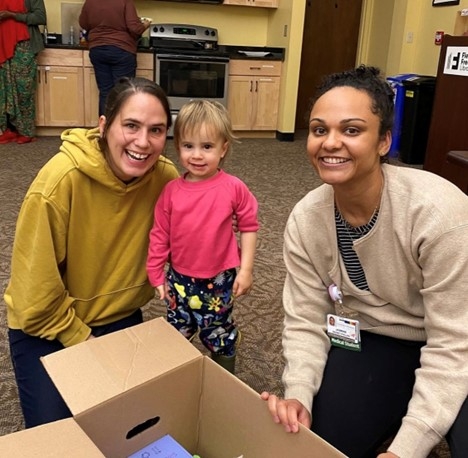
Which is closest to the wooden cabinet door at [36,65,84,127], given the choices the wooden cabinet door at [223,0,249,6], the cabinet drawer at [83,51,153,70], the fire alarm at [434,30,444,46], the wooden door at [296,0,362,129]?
the cabinet drawer at [83,51,153,70]

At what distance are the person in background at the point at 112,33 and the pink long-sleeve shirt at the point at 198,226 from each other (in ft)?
12.1

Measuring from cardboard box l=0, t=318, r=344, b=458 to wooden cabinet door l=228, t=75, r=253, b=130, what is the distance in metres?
4.94

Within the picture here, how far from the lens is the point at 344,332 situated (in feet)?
4.35

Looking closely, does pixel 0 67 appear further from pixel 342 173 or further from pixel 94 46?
pixel 342 173

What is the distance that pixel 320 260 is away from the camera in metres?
1.32

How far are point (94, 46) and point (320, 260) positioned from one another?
427 centimetres

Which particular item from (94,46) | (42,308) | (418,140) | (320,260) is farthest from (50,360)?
(418,140)

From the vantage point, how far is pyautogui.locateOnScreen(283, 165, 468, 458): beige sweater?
1074 mm

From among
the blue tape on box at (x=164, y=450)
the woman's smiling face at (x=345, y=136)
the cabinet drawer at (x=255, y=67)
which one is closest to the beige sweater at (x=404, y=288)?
the woman's smiling face at (x=345, y=136)

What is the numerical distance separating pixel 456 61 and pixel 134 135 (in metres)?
3.63

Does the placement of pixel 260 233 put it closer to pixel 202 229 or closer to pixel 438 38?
pixel 202 229

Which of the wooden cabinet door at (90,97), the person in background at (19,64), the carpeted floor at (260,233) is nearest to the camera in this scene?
the carpeted floor at (260,233)

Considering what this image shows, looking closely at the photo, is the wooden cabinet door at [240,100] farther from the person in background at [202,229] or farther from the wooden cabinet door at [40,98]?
the person in background at [202,229]

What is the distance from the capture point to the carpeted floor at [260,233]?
72.7 inches
